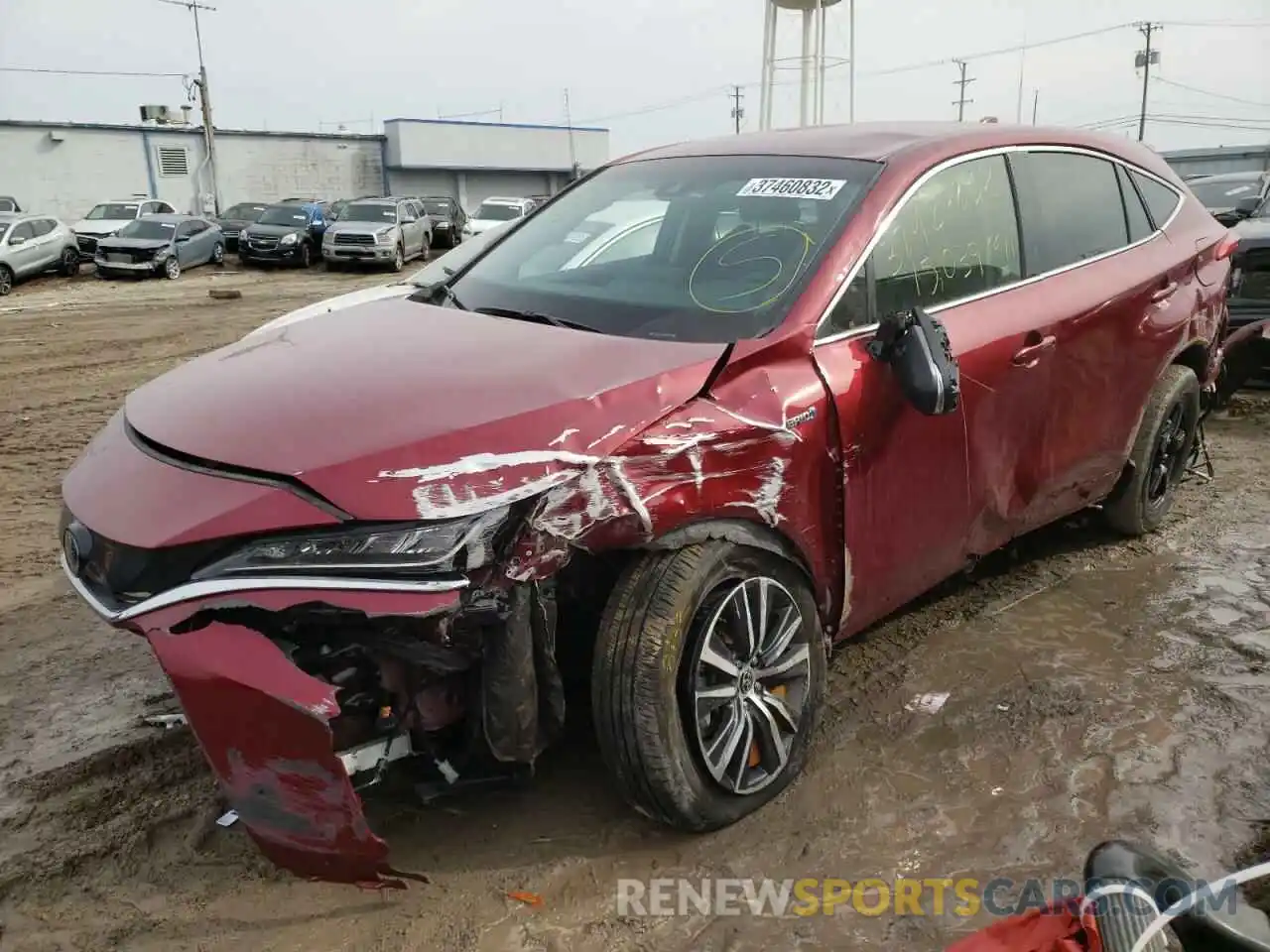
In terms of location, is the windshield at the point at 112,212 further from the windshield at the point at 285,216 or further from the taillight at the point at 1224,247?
the taillight at the point at 1224,247

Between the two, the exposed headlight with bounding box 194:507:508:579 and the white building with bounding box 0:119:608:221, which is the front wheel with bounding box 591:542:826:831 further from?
the white building with bounding box 0:119:608:221

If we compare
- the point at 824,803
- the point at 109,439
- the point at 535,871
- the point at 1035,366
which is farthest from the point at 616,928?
the point at 1035,366

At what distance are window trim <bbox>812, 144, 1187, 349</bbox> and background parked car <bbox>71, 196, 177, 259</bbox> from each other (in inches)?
924

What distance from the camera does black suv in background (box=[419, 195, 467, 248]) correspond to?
29.4m

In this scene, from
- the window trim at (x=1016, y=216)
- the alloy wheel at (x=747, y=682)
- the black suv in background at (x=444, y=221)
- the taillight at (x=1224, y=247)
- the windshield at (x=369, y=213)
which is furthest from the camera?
the black suv in background at (x=444, y=221)

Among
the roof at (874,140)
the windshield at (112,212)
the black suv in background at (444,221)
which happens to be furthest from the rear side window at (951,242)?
the black suv in background at (444,221)

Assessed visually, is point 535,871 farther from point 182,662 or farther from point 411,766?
point 182,662

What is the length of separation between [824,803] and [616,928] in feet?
2.48

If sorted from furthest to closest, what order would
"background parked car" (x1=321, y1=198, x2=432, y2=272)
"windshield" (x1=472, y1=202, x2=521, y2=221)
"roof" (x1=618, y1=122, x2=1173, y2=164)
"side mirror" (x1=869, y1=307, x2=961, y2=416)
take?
"windshield" (x1=472, y1=202, x2=521, y2=221)
"background parked car" (x1=321, y1=198, x2=432, y2=272)
"roof" (x1=618, y1=122, x2=1173, y2=164)
"side mirror" (x1=869, y1=307, x2=961, y2=416)

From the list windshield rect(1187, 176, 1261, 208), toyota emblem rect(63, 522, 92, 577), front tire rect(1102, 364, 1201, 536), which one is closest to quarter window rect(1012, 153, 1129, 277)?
front tire rect(1102, 364, 1201, 536)

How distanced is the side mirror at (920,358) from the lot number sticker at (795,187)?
1.74 feet

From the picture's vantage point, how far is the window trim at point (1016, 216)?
288 cm

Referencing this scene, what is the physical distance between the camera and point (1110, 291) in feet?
12.8

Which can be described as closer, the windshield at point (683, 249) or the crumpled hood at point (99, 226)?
the windshield at point (683, 249)
